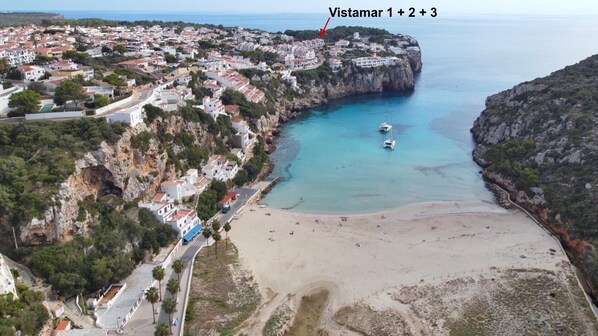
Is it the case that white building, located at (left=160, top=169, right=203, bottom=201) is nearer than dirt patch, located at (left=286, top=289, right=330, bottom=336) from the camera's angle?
No

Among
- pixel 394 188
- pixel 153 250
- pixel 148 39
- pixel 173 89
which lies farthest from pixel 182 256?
pixel 148 39

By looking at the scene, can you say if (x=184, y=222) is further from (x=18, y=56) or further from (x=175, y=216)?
(x=18, y=56)

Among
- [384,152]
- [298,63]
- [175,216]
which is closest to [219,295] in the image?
[175,216]

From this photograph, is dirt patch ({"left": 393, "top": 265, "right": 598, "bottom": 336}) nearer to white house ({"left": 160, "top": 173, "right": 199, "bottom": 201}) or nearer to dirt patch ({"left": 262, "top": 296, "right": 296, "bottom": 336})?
dirt patch ({"left": 262, "top": 296, "right": 296, "bottom": 336})

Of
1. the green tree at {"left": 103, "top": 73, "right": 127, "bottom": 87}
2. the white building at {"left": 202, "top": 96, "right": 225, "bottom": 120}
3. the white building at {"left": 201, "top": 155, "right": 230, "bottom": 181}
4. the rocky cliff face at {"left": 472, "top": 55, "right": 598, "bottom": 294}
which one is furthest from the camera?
the white building at {"left": 202, "top": 96, "right": 225, "bottom": 120}

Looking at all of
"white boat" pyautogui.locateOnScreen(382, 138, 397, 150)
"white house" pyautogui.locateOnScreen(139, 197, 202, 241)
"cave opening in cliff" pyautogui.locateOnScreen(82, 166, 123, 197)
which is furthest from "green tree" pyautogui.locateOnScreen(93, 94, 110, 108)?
"white boat" pyautogui.locateOnScreen(382, 138, 397, 150)

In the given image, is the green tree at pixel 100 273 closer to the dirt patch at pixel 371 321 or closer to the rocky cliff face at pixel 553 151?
the dirt patch at pixel 371 321
